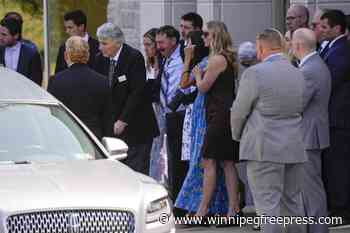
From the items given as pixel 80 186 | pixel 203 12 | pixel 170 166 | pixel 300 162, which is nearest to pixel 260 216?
pixel 300 162

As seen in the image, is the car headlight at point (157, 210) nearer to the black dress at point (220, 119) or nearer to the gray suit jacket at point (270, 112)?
the gray suit jacket at point (270, 112)

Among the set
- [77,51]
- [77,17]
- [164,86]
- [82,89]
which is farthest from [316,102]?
[77,17]

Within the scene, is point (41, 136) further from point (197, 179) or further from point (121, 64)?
point (121, 64)

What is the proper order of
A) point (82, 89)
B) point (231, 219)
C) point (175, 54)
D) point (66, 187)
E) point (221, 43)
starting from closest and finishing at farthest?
point (66, 187) < point (82, 89) < point (221, 43) < point (231, 219) < point (175, 54)

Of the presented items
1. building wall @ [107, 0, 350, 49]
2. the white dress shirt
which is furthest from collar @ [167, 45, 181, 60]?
the white dress shirt

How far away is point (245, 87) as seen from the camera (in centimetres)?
1008

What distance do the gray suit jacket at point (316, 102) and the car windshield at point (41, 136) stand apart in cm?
220

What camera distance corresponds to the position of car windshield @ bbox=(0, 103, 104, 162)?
930 centimetres

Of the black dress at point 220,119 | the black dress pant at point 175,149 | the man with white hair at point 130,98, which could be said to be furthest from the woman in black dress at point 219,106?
the man with white hair at point 130,98

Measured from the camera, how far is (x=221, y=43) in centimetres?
1209

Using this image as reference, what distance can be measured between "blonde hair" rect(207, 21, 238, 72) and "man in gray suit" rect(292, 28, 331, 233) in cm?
116

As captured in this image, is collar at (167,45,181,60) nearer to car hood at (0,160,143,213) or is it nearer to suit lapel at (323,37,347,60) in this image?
suit lapel at (323,37,347,60)

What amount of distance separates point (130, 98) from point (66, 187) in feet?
15.1

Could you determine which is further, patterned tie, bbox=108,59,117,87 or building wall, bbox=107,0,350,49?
building wall, bbox=107,0,350,49
